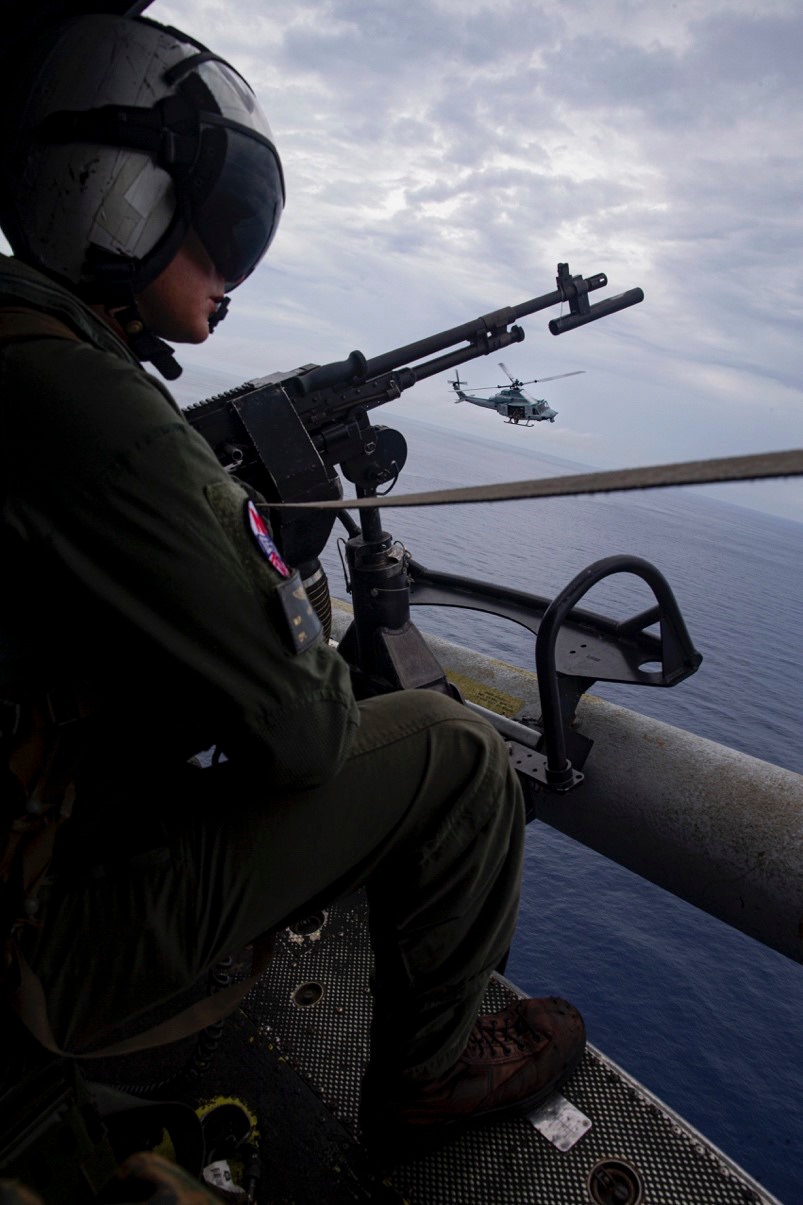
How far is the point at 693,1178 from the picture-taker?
5.06ft

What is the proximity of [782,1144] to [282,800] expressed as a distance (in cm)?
324

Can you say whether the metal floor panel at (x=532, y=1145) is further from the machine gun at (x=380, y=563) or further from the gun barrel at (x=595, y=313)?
the gun barrel at (x=595, y=313)

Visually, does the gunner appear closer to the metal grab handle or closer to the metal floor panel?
the metal floor panel

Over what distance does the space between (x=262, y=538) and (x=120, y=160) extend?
35.5 inches

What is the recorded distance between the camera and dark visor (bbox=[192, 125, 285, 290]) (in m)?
1.39

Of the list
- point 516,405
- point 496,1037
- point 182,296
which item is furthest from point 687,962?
point 516,405

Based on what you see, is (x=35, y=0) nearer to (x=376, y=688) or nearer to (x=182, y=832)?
(x=182, y=832)

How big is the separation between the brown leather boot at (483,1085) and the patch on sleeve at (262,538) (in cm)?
114

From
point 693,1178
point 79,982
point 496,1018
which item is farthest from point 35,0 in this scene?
point 693,1178

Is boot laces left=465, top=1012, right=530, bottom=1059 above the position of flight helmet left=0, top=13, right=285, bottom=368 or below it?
below

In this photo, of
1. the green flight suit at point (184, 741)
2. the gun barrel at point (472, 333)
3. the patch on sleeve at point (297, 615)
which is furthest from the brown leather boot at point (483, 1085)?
the gun barrel at point (472, 333)

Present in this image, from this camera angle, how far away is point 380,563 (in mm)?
3035

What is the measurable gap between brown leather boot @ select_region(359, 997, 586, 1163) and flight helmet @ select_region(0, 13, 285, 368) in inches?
68.2

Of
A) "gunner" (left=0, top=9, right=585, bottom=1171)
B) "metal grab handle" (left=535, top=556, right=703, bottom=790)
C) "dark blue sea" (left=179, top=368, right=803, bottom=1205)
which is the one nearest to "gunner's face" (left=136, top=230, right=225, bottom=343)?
"gunner" (left=0, top=9, right=585, bottom=1171)
